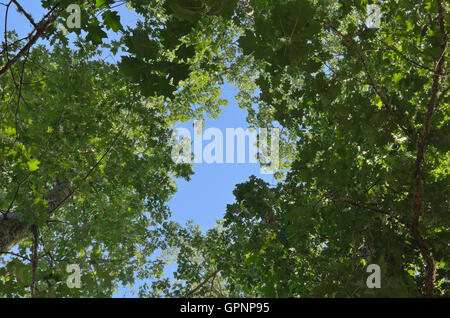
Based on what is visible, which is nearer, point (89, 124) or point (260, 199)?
point (260, 199)

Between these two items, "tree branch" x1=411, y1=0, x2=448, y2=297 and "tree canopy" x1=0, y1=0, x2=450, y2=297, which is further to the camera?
"tree branch" x1=411, y1=0, x2=448, y2=297

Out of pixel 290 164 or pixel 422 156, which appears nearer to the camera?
pixel 422 156

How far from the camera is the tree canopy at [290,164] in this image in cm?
185

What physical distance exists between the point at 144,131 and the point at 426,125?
5.87 m

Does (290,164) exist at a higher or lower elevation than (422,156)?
higher

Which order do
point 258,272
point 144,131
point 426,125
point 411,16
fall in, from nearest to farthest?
point 426,125 → point 411,16 → point 258,272 → point 144,131

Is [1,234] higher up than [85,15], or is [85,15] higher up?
[85,15]

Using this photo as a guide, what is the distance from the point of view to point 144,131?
742 centimetres

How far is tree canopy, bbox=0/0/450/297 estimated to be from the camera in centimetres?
185

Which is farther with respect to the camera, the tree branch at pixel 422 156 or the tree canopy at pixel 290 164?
the tree branch at pixel 422 156

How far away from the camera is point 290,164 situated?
174 inches
